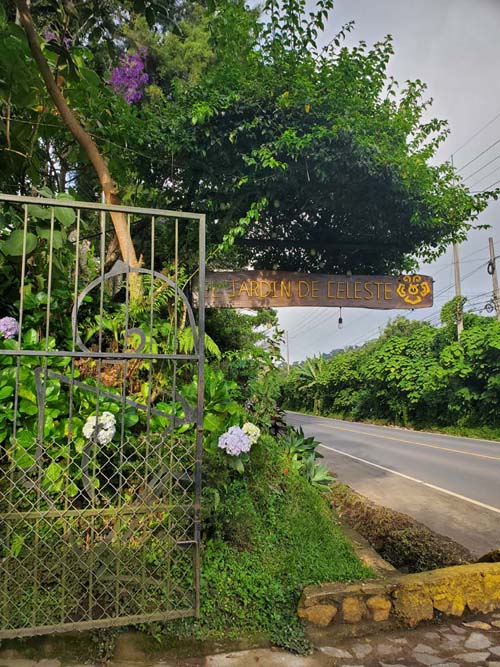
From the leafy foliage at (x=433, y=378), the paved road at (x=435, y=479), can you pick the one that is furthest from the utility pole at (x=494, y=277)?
the paved road at (x=435, y=479)

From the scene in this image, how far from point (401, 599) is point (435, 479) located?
603 centimetres

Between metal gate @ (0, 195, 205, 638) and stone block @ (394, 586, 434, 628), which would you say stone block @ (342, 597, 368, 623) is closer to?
→ stone block @ (394, 586, 434, 628)

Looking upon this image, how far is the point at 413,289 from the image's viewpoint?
5242mm

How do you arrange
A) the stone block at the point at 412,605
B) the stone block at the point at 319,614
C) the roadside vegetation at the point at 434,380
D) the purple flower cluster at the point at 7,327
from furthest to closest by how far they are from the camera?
1. the roadside vegetation at the point at 434,380
2. the purple flower cluster at the point at 7,327
3. the stone block at the point at 412,605
4. the stone block at the point at 319,614

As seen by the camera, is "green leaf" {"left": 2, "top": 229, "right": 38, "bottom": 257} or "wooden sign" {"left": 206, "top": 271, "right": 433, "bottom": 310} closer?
"green leaf" {"left": 2, "top": 229, "right": 38, "bottom": 257}

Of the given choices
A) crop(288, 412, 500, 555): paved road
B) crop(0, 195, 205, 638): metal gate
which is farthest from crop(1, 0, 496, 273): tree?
crop(288, 412, 500, 555): paved road

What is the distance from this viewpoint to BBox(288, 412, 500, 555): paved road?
18.7ft

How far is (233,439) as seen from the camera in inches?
129

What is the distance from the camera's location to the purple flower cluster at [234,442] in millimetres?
3279

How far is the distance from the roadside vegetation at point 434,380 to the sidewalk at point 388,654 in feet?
40.4

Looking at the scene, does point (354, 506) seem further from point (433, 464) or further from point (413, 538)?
point (433, 464)

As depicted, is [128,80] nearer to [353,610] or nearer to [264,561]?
A: [264,561]

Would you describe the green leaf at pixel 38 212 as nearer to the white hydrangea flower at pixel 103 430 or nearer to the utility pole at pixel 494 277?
the white hydrangea flower at pixel 103 430

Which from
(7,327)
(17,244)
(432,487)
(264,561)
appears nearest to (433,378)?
(432,487)
